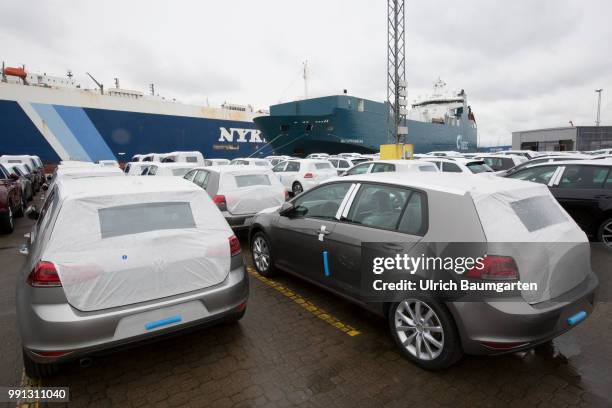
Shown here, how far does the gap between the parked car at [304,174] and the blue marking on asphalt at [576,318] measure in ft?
34.1

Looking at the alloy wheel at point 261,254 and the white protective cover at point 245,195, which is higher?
the white protective cover at point 245,195

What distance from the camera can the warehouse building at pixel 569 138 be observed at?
33156 millimetres

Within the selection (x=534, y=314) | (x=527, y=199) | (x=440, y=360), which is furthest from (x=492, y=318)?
(x=527, y=199)

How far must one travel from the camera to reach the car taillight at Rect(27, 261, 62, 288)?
228cm

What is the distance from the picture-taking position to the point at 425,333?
2.72 m

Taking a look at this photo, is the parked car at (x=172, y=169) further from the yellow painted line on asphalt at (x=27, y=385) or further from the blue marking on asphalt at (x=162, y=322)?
the blue marking on asphalt at (x=162, y=322)

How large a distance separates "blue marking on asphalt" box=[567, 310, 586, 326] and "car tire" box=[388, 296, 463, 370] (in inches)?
31.5

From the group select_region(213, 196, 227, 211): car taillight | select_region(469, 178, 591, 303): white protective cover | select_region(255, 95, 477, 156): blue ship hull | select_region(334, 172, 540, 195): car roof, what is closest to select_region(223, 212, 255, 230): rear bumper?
select_region(213, 196, 227, 211): car taillight

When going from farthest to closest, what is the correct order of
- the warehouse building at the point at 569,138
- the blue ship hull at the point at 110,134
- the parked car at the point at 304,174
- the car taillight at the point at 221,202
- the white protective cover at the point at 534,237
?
the warehouse building at the point at 569,138
the blue ship hull at the point at 110,134
the parked car at the point at 304,174
the car taillight at the point at 221,202
the white protective cover at the point at 534,237

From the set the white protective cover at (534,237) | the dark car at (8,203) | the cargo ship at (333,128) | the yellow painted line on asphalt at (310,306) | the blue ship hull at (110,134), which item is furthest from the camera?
the cargo ship at (333,128)

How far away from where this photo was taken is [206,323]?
276 cm

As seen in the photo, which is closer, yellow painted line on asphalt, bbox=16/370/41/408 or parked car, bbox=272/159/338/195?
yellow painted line on asphalt, bbox=16/370/41/408

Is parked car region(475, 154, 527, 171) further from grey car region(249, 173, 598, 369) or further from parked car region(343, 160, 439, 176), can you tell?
grey car region(249, 173, 598, 369)

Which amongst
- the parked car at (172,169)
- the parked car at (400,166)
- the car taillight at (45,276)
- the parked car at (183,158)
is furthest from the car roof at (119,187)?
the parked car at (183,158)
